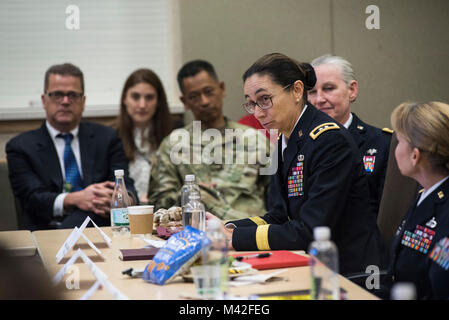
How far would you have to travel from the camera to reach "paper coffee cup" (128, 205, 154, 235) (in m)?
2.37

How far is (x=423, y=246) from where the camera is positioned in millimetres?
1754

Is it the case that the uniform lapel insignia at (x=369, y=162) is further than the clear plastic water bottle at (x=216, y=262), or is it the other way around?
the uniform lapel insignia at (x=369, y=162)

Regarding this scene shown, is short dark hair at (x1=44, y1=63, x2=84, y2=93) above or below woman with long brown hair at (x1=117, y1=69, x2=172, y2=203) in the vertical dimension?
above

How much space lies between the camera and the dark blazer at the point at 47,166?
3379mm

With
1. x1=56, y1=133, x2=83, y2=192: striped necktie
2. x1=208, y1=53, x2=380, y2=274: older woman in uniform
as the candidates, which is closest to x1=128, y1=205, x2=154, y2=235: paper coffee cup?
x1=208, y1=53, x2=380, y2=274: older woman in uniform

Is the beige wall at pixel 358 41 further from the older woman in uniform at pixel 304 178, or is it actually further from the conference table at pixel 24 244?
the conference table at pixel 24 244

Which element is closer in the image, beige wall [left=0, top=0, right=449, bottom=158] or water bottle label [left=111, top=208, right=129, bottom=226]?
water bottle label [left=111, top=208, right=129, bottom=226]

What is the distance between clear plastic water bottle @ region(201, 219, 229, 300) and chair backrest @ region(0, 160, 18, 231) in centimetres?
234

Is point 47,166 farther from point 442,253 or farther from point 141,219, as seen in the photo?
point 442,253

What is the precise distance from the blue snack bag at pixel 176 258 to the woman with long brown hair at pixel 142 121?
232 cm

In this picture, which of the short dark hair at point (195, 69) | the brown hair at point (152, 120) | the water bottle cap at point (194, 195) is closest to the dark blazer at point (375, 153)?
the water bottle cap at point (194, 195)

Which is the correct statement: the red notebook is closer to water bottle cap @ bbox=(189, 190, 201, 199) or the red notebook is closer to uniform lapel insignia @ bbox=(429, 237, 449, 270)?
uniform lapel insignia @ bbox=(429, 237, 449, 270)

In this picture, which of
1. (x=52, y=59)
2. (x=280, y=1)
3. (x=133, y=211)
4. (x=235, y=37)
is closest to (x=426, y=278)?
(x=133, y=211)

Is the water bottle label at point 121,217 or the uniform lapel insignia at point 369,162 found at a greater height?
the uniform lapel insignia at point 369,162
